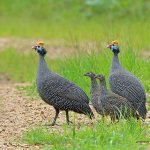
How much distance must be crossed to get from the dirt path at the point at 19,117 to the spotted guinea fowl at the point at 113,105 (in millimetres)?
347

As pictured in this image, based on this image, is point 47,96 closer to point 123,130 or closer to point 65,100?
point 65,100

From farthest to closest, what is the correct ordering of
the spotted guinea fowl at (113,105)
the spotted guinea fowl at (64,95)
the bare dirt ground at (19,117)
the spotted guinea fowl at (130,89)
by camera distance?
the spotted guinea fowl at (64,95), the spotted guinea fowl at (130,89), the spotted guinea fowl at (113,105), the bare dirt ground at (19,117)

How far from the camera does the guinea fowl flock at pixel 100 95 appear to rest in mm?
9750

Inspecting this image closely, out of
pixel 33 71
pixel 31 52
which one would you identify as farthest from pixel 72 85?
pixel 31 52

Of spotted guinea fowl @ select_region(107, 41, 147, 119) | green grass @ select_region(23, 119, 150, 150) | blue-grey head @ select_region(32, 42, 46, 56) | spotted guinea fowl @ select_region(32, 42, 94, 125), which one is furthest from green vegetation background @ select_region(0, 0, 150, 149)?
blue-grey head @ select_region(32, 42, 46, 56)

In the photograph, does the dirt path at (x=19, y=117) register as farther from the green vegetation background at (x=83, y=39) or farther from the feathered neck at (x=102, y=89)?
the feathered neck at (x=102, y=89)

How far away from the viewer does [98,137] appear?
8.37 meters

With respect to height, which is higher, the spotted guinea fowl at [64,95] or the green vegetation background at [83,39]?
the green vegetation background at [83,39]

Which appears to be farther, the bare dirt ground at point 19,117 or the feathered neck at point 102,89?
the feathered neck at point 102,89

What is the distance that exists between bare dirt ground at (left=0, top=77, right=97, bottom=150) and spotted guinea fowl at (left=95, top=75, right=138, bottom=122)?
308 mm

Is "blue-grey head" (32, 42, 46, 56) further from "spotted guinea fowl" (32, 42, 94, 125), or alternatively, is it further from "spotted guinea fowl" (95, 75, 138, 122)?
"spotted guinea fowl" (95, 75, 138, 122)

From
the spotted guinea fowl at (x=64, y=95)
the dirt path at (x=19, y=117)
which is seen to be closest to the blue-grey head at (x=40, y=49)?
the spotted guinea fowl at (x=64, y=95)

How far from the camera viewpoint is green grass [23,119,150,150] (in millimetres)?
8133

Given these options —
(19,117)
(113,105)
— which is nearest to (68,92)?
(113,105)
